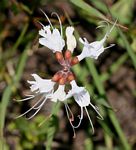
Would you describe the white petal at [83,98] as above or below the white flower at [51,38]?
below

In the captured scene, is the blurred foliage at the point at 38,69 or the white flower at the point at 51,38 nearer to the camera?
the white flower at the point at 51,38

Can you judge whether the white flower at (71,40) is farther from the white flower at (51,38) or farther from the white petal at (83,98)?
the white petal at (83,98)

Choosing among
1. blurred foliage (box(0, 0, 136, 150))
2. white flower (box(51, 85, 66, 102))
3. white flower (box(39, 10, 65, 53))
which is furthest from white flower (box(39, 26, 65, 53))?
blurred foliage (box(0, 0, 136, 150))

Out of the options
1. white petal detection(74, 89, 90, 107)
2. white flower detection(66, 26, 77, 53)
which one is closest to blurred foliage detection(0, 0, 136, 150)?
A: white flower detection(66, 26, 77, 53)

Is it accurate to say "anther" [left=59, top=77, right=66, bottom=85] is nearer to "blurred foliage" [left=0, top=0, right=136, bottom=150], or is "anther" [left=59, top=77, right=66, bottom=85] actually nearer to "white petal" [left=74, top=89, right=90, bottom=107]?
"white petal" [left=74, top=89, right=90, bottom=107]

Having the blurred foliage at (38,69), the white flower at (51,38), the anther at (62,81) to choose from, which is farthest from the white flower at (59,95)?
the blurred foliage at (38,69)

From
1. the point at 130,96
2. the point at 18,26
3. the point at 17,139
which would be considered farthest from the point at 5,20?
the point at 130,96

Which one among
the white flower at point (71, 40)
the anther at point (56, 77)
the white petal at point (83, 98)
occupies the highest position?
the white flower at point (71, 40)

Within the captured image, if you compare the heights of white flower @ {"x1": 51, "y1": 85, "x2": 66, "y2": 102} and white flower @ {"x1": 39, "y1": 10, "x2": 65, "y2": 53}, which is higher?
white flower @ {"x1": 39, "y1": 10, "x2": 65, "y2": 53}

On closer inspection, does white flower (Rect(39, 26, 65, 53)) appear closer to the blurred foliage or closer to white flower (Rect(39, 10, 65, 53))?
white flower (Rect(39, 10, 65, 53))

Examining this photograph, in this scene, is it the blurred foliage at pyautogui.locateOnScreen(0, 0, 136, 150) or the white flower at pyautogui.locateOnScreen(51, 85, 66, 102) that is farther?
the blurred foliage at pyautogui.locateOnScreen(0, 0, 136, 150)

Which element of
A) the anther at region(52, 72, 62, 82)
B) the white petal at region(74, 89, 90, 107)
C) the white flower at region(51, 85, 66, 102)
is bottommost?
the white petal at region(74, 89, 90, 107)

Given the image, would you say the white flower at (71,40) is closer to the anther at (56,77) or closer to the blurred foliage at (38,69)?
the anther at (56,77)
